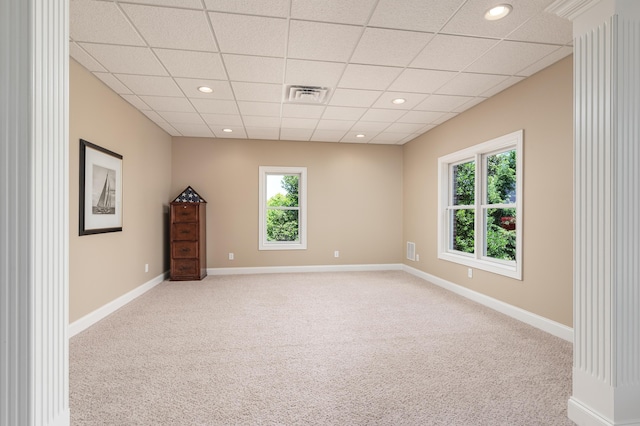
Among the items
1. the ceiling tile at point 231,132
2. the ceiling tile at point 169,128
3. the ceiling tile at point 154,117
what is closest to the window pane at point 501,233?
the ceiling tile at point 231,132

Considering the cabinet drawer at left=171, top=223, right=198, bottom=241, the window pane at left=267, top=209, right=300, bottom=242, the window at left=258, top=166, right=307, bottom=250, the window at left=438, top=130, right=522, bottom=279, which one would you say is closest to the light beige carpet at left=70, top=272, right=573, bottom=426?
the window at left=438, top=130, right=522, bottom=279

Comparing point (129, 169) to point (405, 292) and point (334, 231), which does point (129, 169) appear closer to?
point (334, 231)

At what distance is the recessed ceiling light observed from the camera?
7.07 ft

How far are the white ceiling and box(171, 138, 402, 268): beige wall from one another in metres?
1.65

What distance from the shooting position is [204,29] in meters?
2.42

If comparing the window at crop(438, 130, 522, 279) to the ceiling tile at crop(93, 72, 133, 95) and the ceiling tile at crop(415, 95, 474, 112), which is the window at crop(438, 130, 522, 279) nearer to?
the ceiling tile at crop(415, 95, 474, 112)

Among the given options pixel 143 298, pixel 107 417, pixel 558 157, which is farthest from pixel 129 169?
pixel 558 157

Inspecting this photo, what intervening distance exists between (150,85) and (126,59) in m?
0.60

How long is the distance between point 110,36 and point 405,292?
4.45m

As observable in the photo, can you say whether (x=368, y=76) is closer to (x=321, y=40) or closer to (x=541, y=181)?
(x=321, y=40)

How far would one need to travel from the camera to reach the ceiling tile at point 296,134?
537 cm

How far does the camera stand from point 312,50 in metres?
2.72

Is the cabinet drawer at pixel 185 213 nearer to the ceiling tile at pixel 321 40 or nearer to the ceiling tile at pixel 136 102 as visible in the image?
the ceiling tile at pixel 136 102

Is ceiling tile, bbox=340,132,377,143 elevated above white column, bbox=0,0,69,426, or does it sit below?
above
